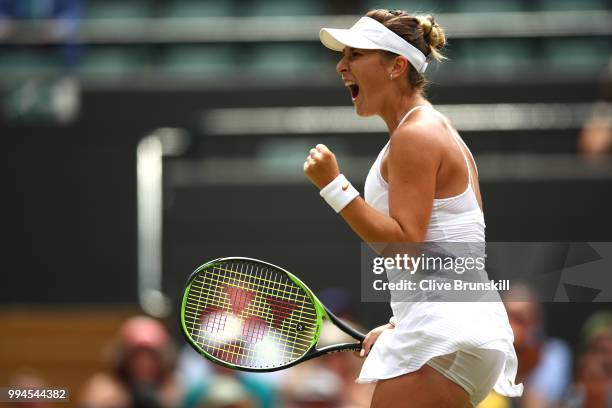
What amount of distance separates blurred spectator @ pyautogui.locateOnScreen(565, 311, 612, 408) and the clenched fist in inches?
113

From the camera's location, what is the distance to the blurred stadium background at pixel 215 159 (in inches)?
298

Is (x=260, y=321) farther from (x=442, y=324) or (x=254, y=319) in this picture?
(x=442, y=324)

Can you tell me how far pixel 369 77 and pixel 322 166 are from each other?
1.09 feet

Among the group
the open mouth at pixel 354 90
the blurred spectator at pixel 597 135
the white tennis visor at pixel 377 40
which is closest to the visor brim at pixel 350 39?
the white tennis visor at pixel 377 40

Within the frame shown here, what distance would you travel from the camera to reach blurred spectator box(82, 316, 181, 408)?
5875 mm

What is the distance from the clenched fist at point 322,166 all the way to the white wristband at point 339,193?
0.8 inches

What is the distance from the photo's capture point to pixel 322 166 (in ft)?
10.6

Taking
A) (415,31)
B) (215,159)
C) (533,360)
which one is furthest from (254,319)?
(215,159)

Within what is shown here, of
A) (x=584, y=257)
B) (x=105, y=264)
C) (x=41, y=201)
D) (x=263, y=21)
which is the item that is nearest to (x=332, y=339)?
(x=584, y=257)

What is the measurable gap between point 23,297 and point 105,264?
0.63 metres

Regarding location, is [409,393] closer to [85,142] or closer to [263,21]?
[85,142]

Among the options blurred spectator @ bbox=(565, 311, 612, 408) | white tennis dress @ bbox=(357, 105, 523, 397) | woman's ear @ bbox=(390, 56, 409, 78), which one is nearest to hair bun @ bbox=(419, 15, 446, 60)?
woman's ear @ bbox=(390, 56, 409, 78)

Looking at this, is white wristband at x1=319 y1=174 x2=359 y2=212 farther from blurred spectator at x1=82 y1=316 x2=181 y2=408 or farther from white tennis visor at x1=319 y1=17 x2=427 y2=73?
blurred spectator at x1=82 y1=316 x2=181 y2=408

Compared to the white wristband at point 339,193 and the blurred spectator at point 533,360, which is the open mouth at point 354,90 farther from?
the blurred spectator at point 533,360
